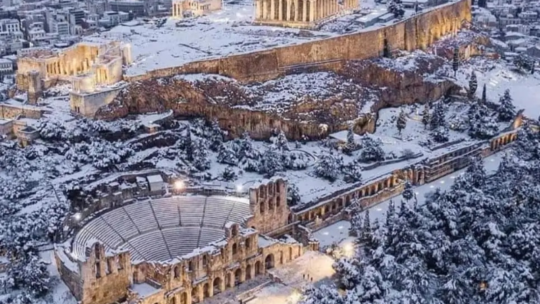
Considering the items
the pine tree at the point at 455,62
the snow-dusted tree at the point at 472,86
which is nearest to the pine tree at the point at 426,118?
the snow-dusted tree at the point at 472,86

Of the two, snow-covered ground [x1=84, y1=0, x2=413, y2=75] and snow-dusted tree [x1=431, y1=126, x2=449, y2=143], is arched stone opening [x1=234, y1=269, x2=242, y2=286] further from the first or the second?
snow-dusted tree [x1=431, y1=126, x2=449, y2=143]

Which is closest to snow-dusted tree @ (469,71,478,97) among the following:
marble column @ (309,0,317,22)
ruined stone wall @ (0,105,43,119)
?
marble column @ (309,0,317,22)

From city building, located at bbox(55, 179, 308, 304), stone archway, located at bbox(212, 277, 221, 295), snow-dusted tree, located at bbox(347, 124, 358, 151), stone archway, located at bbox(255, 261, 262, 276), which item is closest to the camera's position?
city building, located at bbox(55, 179, 308, 304)

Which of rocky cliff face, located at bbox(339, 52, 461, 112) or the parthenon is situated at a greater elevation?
the parthenon

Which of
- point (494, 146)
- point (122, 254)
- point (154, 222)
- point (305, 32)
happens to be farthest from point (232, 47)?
point (122, 254)

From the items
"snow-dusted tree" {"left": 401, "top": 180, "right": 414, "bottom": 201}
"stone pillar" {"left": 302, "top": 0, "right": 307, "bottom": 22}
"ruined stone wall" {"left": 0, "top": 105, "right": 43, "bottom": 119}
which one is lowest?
"snow-dusted tree" {"left": 401, "top": 180, "right": 414, "bottom": 201}

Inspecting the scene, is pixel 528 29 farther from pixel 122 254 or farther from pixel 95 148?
pixel 122 254
